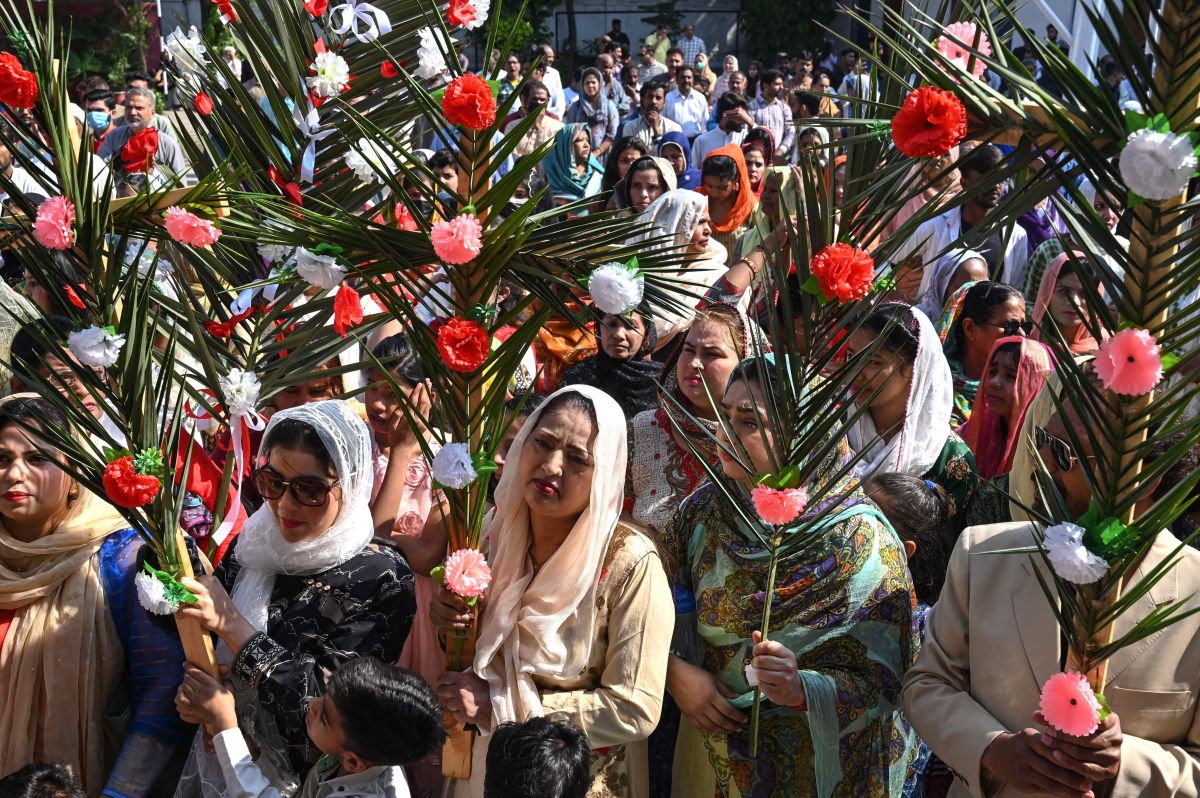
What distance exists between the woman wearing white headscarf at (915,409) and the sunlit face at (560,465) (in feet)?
3.47

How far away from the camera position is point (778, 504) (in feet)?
7.45

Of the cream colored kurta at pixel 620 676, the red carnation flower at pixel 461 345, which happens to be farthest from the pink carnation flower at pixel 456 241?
the cream colored kurta at pixel 620 676

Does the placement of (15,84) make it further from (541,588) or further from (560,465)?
(541,588)

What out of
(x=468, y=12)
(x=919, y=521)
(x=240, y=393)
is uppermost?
(x=468, y=12)

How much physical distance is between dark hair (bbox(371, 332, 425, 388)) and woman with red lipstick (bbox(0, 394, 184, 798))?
1.11m

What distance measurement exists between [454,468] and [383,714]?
1.58 ft

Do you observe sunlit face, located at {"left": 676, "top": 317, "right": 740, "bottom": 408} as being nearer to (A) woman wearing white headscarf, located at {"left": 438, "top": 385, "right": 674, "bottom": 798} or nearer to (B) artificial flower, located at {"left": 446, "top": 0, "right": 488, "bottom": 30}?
(A) woman wearing white headscarf, located at {"left": 438, "top": 385, "right": 674, "bottom": 798}

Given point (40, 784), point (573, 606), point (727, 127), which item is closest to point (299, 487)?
point (573, 606)

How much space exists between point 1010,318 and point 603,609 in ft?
7.81

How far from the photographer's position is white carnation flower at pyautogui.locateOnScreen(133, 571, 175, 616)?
2.35m

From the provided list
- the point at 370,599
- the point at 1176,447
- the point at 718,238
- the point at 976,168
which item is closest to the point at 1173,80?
the point at 1176,447

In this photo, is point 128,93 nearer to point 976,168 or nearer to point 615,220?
point 976,168

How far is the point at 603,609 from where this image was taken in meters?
2.67

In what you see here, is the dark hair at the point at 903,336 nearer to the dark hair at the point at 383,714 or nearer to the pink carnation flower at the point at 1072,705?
the pink carnation flower at the point at 1072,705
